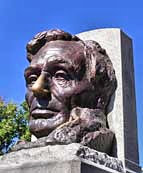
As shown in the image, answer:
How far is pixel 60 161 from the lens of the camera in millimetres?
4746

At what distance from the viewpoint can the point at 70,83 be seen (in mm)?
5812

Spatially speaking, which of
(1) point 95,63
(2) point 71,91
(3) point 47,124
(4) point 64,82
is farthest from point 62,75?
(3) point 47,124

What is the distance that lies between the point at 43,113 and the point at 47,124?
0.19m

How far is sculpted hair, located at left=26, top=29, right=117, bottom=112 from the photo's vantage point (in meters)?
5.94

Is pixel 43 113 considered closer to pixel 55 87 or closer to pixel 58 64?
pixel 55 87

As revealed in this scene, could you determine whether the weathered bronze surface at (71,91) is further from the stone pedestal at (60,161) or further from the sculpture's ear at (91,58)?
the stone pedestal at (60,161)

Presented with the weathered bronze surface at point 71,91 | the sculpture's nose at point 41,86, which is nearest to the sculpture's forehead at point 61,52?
the weathered bronze surface at point 71,91

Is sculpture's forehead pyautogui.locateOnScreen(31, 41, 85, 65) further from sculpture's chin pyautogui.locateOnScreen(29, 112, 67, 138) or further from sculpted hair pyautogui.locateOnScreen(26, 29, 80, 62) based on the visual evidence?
sculpture's chin pyautogui.locateOnScreen(29, 112, 67, 138)

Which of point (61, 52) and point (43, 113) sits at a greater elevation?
point (61, 52)

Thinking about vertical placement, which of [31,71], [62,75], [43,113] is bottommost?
[43,113]

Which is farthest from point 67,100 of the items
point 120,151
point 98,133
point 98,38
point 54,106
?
point 98,38

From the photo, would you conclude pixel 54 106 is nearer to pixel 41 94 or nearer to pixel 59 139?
pixel 41 94

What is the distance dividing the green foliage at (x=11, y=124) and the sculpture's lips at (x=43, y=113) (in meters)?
13.6

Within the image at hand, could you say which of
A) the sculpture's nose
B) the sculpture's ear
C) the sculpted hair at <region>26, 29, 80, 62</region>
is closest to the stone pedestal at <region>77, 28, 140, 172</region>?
the sculpture's ear
